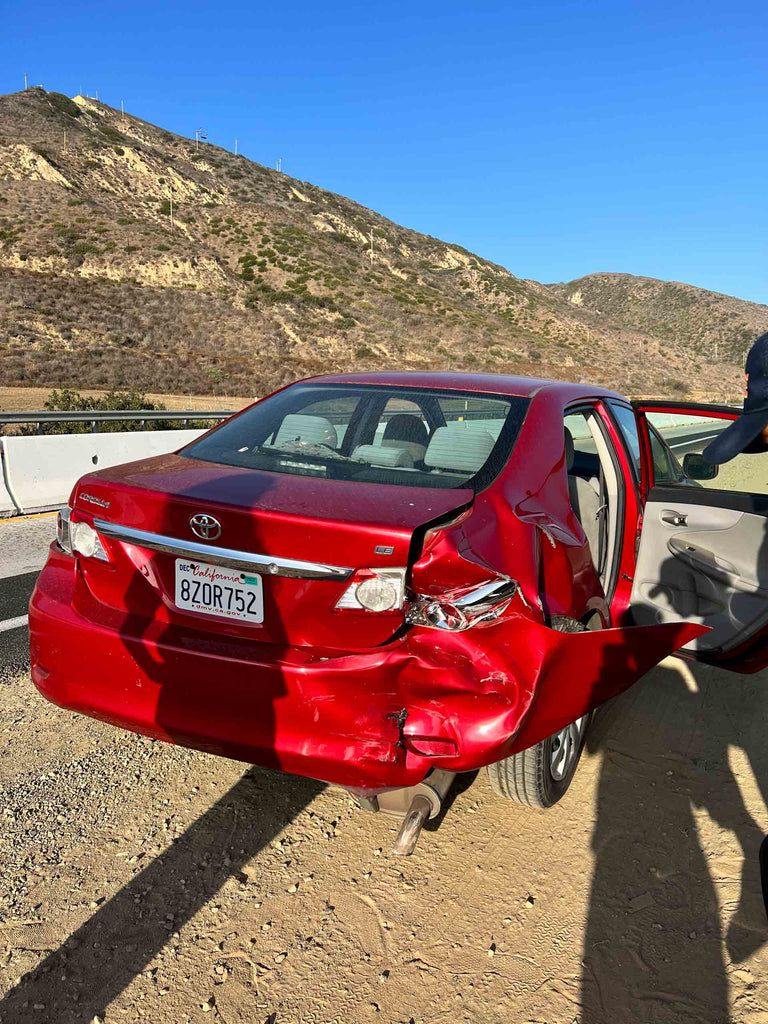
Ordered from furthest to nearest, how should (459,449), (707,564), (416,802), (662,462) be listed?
(662,462)
(707,564)
(459,449)
(416,802)

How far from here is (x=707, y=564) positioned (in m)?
3.70

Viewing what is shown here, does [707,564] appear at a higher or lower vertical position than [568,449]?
lower

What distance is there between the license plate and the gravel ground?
929 mm

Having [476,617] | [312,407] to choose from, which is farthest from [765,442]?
[312,407]

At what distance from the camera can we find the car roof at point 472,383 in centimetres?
340

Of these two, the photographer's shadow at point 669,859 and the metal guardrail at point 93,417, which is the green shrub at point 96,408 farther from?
the photographer's shadow at point 669,859

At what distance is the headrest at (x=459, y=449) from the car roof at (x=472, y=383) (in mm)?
356

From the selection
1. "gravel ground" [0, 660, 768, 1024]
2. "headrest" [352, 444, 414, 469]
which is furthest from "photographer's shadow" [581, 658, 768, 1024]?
"headrest" [352, 444, 414, 469]

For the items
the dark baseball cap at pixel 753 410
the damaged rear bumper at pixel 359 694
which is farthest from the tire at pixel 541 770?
the dark baseball cap at pixel 753 410

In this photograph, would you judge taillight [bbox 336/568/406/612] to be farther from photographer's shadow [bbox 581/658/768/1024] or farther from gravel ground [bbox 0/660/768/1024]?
photographer's shadow [bbox 581/658/768/1024]

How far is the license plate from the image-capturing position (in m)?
2.36

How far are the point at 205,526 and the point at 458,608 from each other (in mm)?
817

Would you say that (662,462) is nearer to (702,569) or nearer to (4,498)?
(702,569)

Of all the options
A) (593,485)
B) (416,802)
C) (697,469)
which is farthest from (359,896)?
(697,469)
